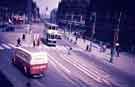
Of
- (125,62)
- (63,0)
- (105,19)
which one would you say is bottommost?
(125,62)

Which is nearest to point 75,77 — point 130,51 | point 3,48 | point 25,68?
point 25,68

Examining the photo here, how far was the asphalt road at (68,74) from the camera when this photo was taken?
25375 millimetres

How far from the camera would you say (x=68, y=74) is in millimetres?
29406

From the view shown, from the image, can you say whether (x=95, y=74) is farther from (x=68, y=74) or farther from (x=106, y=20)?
(x=106, y=20)

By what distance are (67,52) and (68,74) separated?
41.3 ft

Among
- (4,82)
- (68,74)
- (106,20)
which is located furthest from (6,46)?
(106,20)

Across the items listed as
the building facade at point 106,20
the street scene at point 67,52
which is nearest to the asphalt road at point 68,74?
the street scene at point 67,52

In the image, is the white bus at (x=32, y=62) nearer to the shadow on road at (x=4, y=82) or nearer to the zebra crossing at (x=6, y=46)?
the shadow on road at (x=4, y=82)

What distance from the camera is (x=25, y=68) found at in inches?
1021

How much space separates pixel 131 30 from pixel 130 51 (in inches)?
203

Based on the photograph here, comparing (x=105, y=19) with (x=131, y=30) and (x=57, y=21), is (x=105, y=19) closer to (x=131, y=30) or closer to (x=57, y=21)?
(x=131, y=30)

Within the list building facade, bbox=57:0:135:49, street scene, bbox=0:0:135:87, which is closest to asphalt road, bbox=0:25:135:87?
street scene, bbox=0:0:135:87

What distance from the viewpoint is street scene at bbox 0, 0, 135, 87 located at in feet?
85.6

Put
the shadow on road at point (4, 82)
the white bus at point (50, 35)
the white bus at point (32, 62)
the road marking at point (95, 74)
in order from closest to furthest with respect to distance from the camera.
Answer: the shadow on road at point (4, 82), the white bus at point (32, 62), the road marking at point (95, 74), the white bus at point (50, 35)
